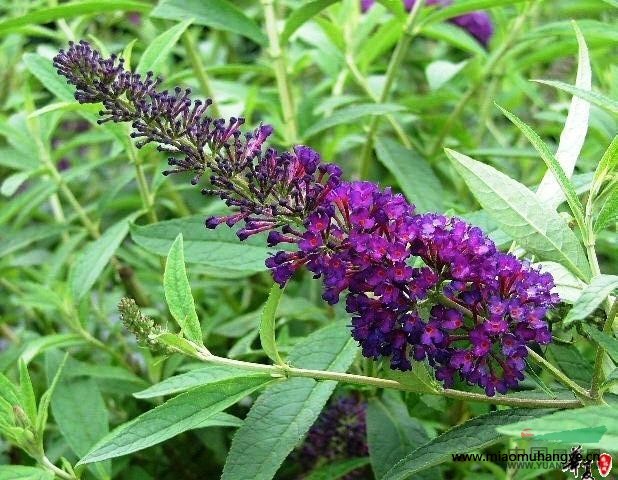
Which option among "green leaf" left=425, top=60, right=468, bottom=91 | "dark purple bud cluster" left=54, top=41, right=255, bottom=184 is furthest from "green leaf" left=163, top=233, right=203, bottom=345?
"green leaf" left=425, top=60, right=468, bottom=91

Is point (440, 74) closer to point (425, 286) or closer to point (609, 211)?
point (609, 211)

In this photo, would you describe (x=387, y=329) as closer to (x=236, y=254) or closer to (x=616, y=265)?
(x=236, y=254)

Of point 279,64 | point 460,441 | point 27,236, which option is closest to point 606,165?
point 460,441

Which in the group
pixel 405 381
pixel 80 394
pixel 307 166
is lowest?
pixel 80 394

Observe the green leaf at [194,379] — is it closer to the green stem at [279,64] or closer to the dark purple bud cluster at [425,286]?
the dark purple bud cluster at [425,286]

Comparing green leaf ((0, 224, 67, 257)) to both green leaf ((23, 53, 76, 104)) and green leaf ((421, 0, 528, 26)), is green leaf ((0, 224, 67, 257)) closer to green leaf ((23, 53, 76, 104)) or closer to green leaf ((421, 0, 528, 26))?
green leaf ((23, 53, 76, 104))

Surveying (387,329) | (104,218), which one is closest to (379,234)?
(387,329)
